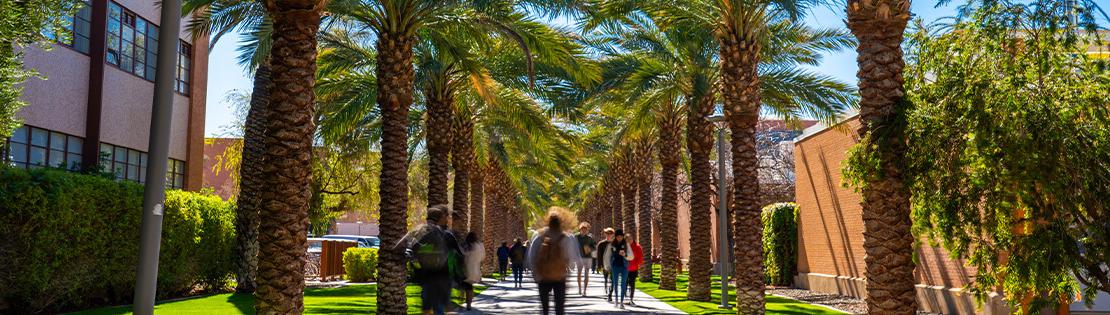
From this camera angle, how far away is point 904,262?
1016 centimetres

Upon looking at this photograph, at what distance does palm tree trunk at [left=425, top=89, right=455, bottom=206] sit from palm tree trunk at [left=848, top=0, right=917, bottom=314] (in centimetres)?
1112

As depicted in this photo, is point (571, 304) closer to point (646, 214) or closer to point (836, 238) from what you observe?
point (836, 238)

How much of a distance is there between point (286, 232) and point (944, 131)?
21.5 ft

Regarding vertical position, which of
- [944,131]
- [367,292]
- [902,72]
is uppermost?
[902,72]

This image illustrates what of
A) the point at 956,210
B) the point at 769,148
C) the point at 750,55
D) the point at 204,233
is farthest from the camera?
the point at 769,148

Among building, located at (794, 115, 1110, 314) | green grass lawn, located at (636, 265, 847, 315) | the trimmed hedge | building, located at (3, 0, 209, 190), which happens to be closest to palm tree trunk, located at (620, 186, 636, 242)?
building, located at (794, 115, 1110, 314)

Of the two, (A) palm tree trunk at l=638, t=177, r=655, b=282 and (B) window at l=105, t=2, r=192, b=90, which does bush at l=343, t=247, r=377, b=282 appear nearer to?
(B) window at l=105, t=2, r=192, b=90

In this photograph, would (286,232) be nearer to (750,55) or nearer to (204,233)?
(750,55)

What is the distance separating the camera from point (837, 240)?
24953mm

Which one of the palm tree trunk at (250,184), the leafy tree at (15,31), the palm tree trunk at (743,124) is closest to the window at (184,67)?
the palm tree trunk at (250,184)

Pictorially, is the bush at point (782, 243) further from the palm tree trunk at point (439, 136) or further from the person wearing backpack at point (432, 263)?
the person wearing backpack at point (432, 263)

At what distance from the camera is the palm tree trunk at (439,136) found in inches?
795

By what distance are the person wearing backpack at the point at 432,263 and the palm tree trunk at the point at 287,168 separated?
136cm

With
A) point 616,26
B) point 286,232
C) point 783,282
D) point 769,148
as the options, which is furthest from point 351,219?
point 286,232
